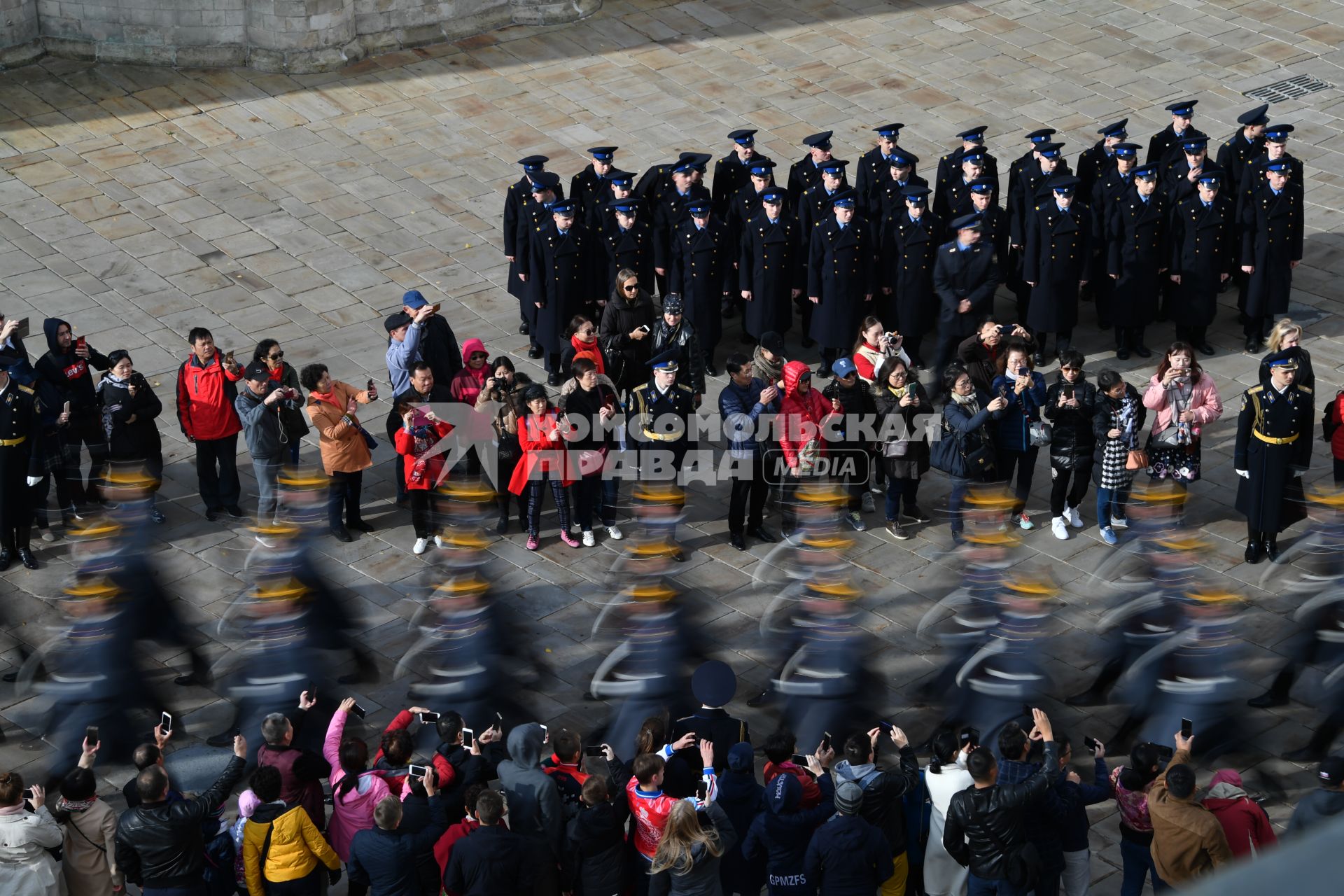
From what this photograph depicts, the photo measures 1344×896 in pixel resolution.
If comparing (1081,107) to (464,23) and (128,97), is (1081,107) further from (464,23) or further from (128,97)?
(128,97)

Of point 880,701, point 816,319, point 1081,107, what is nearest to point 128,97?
point 816,319

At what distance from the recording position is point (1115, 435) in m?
10.8

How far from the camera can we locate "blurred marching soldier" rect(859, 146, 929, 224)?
13375 mm

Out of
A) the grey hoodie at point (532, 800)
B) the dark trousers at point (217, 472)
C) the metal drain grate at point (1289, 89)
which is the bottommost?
the grey hoodie at point (532, 800)

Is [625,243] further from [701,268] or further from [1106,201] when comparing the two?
[1106,201]

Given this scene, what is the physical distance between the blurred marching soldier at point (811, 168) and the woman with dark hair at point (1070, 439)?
11.2 ft

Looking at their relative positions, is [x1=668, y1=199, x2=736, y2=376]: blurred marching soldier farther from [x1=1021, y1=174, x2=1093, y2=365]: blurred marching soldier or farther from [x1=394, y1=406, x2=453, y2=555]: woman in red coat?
[x1=394, y1=406, x2=453, y2=555]: woman in red coat

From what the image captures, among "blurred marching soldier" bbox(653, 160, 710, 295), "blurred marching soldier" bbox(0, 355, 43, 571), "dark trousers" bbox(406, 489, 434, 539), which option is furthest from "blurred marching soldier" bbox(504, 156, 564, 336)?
"blurred marching soldier" bbox(0, 355, 43, 571)

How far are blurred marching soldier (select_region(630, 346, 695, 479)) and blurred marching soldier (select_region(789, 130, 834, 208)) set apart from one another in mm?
3238

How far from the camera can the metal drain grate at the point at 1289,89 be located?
17.9 meters

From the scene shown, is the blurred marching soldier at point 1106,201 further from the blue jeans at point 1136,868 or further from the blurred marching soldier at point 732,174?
the blue jeans at point 1136,868

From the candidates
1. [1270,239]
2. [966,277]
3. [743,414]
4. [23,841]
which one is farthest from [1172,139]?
[23,841]

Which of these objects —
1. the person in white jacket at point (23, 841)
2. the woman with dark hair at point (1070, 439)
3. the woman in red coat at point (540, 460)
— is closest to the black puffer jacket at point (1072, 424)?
the woman with dark hair at point (1070, 439)

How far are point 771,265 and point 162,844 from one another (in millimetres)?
7509
